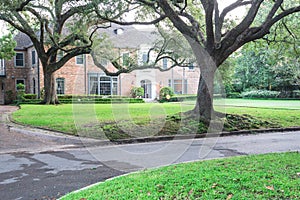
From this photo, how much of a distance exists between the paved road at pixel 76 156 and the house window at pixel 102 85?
64.9 ft

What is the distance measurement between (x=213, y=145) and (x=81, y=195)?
20.0 ft

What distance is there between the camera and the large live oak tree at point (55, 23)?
41.0 ft

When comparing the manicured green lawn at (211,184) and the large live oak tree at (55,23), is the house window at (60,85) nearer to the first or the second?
the large live oak tree at (55,23)

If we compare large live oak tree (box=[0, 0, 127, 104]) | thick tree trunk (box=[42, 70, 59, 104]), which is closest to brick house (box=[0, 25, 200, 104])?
thick tree trunk (box=[42, 70, 59, 104])

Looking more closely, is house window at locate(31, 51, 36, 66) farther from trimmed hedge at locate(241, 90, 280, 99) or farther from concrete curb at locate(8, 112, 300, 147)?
trimmed hedge at locate(241, 90, 280, 99)

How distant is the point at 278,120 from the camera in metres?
15.2

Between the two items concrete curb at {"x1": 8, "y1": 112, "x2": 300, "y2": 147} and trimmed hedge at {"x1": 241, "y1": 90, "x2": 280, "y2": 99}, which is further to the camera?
trimmed hedge at {"x1": 241, "y1": 90, "x2": 280, "y2": 99}

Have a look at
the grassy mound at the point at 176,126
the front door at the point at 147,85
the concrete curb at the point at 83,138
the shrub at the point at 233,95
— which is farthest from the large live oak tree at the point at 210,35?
the shrub at the point at 233,95

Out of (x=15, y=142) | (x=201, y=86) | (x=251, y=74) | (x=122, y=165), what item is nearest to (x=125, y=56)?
(x=201, y=86)

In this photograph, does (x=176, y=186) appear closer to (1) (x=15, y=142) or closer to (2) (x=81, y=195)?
(2) (x=81, y=195)

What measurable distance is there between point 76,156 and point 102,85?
986 inches

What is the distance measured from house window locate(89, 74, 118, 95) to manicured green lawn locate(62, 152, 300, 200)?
27.0m

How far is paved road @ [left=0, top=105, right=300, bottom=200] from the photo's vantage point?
5492mm

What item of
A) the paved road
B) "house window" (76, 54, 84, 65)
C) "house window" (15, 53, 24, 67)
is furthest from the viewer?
"house window" (15, 53, 24, 67)
